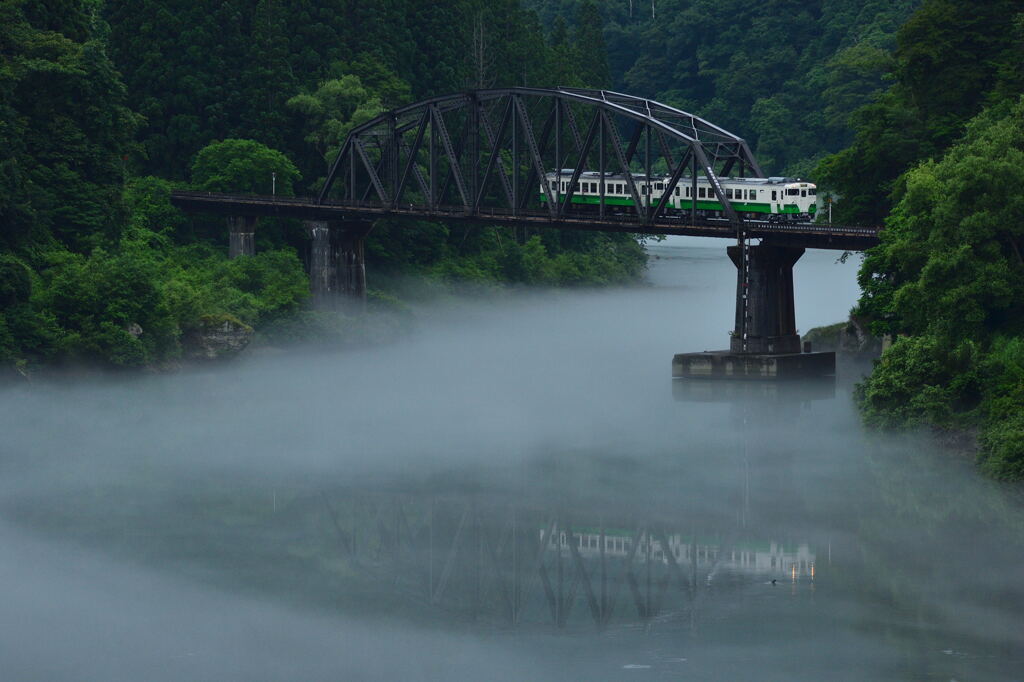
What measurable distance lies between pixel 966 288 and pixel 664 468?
16.9 meters

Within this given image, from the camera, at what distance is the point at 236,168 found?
138 metres

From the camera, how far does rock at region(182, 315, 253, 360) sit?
113062 mm

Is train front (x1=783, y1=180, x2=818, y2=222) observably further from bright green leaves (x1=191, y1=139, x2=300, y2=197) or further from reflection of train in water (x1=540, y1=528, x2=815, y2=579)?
bright green leaves (x1=191, y1=139, x2=300, y2=197)

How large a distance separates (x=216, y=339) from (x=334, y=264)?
2032 centimetres

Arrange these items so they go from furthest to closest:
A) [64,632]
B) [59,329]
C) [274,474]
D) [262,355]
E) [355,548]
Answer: [262,355] → [59,329] → [274,474] → [355,548] → [64,632]

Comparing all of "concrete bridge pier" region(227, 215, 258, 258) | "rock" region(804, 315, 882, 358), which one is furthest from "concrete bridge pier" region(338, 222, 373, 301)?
"rock" region(804, 315, 882, 358)

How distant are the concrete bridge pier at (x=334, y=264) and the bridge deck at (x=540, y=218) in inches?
46.5

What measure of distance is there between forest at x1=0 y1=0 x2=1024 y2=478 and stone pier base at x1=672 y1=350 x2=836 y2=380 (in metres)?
8.01

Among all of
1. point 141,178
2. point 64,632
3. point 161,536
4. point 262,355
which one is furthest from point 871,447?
point 141,178

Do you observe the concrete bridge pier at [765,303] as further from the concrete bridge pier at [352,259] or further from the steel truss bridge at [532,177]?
the concrete bridge pier at [352,259]

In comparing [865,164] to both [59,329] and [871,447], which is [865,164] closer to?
[871,447]

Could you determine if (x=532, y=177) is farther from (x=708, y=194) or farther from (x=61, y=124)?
(x=61, y=124)

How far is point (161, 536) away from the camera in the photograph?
65500 millimetres

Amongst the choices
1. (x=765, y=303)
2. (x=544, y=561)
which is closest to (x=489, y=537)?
(x=544, y=561)
